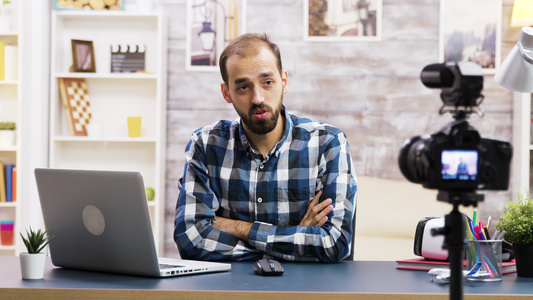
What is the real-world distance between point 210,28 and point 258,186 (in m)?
2.15

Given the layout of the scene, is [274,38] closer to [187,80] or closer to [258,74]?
[187,80]

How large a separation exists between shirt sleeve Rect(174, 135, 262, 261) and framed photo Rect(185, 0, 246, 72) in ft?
6.71

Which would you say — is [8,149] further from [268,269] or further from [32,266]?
[268,269]

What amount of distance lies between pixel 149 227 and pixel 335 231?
67cm

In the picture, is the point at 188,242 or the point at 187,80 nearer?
the point at 188,242

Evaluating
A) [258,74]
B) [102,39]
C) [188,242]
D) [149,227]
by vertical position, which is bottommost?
[188,242]

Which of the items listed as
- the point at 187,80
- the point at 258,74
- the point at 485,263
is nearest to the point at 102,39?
the point at 187,80


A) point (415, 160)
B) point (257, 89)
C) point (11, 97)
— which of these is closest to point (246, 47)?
point (257, 89)

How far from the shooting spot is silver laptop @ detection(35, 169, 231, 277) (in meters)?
1.42

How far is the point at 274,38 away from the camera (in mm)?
4043

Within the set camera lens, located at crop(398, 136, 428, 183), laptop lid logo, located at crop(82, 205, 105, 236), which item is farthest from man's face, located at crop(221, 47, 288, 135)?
camera lens, located at crop(398, 136, 428, 183)

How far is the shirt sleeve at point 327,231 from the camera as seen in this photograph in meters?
1.86

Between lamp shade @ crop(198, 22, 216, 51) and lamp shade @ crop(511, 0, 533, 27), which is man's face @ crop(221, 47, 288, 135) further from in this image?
lamp shade @ crop(511, 0, 533, 27)

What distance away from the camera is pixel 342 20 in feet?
13.2
